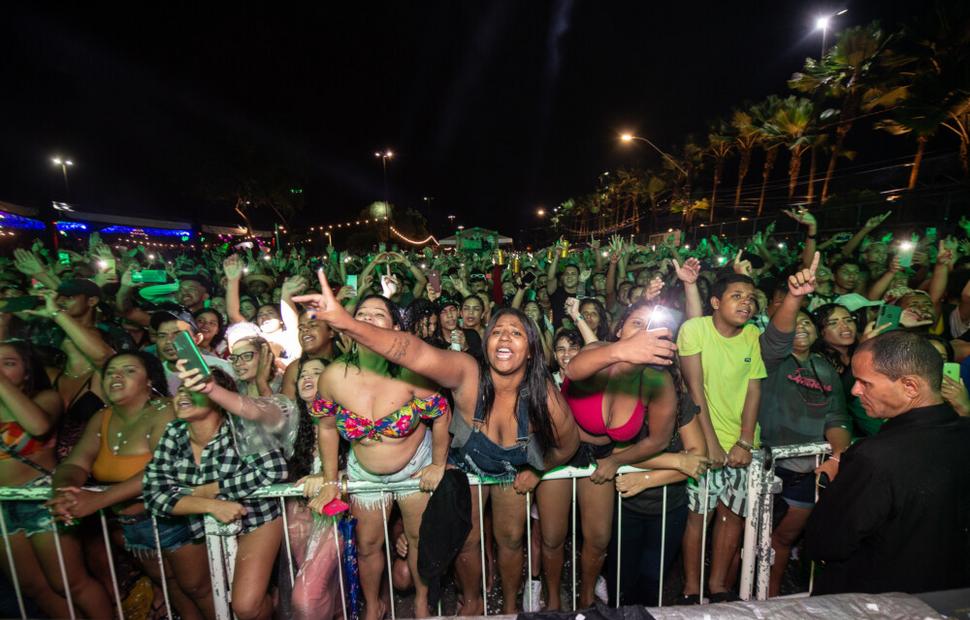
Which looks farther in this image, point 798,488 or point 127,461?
point 798,488

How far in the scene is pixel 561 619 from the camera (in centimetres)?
147

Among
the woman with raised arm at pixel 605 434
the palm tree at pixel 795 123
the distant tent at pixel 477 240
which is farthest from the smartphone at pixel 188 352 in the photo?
the distant tent at pixel 477 240

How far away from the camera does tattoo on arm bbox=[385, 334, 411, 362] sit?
6.62ft

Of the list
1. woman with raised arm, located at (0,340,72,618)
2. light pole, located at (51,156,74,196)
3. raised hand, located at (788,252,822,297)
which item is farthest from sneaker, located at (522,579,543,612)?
light pole, located at (51,156,74,196)

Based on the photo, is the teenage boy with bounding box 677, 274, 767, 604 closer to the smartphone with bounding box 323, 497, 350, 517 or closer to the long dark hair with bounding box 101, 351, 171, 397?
the smartphone with bounding box 323, 497, 350, 517

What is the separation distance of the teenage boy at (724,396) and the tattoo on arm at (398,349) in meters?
2.11

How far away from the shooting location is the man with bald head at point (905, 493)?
170 cm

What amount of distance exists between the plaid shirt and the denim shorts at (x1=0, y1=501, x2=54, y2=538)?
82 centimetres

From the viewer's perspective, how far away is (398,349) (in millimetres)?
2033

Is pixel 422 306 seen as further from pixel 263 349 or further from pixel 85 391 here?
pixel 85 391

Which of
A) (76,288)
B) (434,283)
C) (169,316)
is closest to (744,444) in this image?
(434,283)

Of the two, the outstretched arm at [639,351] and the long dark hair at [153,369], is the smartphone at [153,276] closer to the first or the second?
the long dark hair at [153,369]

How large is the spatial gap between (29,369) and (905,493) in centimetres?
490

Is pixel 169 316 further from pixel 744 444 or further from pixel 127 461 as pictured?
pixel 744 444
